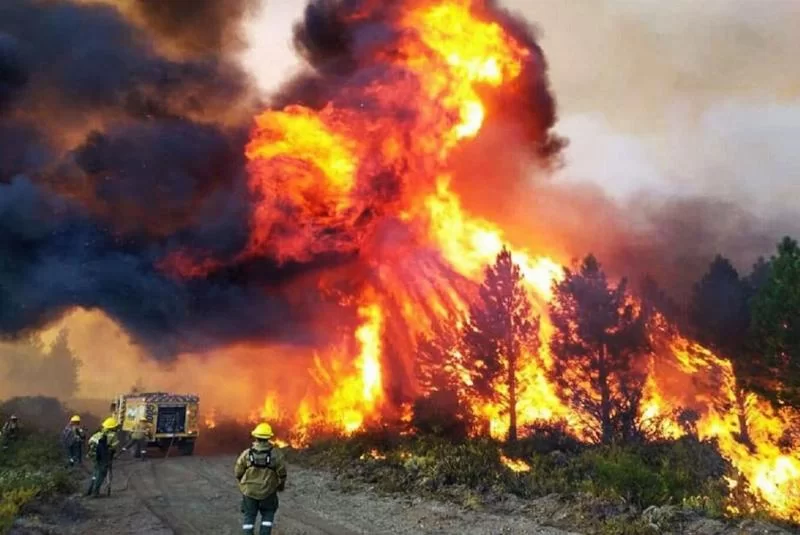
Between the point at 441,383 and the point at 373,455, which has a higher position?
the point at 441,383

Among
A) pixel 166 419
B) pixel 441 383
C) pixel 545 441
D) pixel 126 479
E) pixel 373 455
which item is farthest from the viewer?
pixel 166 419

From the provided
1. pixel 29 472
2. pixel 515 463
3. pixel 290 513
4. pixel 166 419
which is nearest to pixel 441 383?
pixel 515 463

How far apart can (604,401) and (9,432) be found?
1323 inches

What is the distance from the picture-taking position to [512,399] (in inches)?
1331

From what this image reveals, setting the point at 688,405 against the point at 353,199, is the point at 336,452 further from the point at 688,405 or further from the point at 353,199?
the point at 688,405

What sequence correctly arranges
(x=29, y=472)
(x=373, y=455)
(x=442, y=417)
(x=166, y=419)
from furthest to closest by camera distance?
1. (x=166, y=419)
2. (x=442, y=417)
3. (x=373, y=455)
4. (x=29, y=472)

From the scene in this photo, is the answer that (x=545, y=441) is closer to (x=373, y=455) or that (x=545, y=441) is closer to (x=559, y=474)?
(x=373, y=455)

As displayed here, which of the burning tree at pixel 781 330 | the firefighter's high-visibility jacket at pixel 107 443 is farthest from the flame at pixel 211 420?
the burning tree at pixel 781 330

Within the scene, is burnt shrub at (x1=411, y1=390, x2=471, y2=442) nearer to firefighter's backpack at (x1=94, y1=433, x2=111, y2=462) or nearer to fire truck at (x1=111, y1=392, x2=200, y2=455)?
fire truck at (x1=111, y1=392, x2=200, y2=455)

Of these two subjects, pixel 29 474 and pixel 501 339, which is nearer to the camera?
pixel 29 474

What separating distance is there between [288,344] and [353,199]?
1561 cm

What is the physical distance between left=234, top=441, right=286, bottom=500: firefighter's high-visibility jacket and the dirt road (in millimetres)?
3859

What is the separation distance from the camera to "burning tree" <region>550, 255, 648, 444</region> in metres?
32.2

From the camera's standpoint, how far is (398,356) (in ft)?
144
